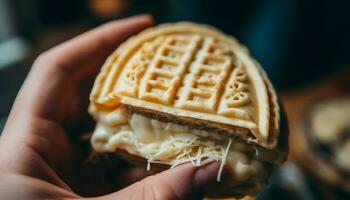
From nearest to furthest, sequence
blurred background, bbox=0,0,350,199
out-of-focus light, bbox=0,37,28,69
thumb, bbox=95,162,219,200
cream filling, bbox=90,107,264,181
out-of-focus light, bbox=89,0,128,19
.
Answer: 1. thumb, bbox=95,162,219,200
2. cream filling, bbox=90,107,264,181
3. blurred background, bbox=0,0,350,199
4. out-of-focus light, bbox=0,37,28,69
5. out-of-focus light, bbox=89,0,128,19

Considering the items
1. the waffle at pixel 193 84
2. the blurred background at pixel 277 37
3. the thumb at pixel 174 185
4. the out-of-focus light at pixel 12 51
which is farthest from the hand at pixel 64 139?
the out-of-focus light at pixel 12 51

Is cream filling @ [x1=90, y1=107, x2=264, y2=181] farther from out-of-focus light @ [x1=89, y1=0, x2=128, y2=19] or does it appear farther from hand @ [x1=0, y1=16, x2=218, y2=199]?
out-of-focus light @ [x1=89, y1=0, x2=128, y2=19]

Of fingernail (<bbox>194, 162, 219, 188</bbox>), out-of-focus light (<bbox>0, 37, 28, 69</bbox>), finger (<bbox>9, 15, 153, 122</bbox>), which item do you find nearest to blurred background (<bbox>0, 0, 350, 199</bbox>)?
out-of-focus light (<bbox>0, 37, 28, 69</bbox>)

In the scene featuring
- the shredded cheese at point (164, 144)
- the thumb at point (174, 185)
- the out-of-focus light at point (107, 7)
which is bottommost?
the thumb at point (174, 185)

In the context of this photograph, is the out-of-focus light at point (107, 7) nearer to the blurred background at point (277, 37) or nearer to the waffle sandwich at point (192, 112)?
the blurred background at point (277, 37)

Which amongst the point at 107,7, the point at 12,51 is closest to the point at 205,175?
the point at 12,51

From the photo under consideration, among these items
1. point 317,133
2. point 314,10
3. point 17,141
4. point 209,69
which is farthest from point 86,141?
point 314,10
